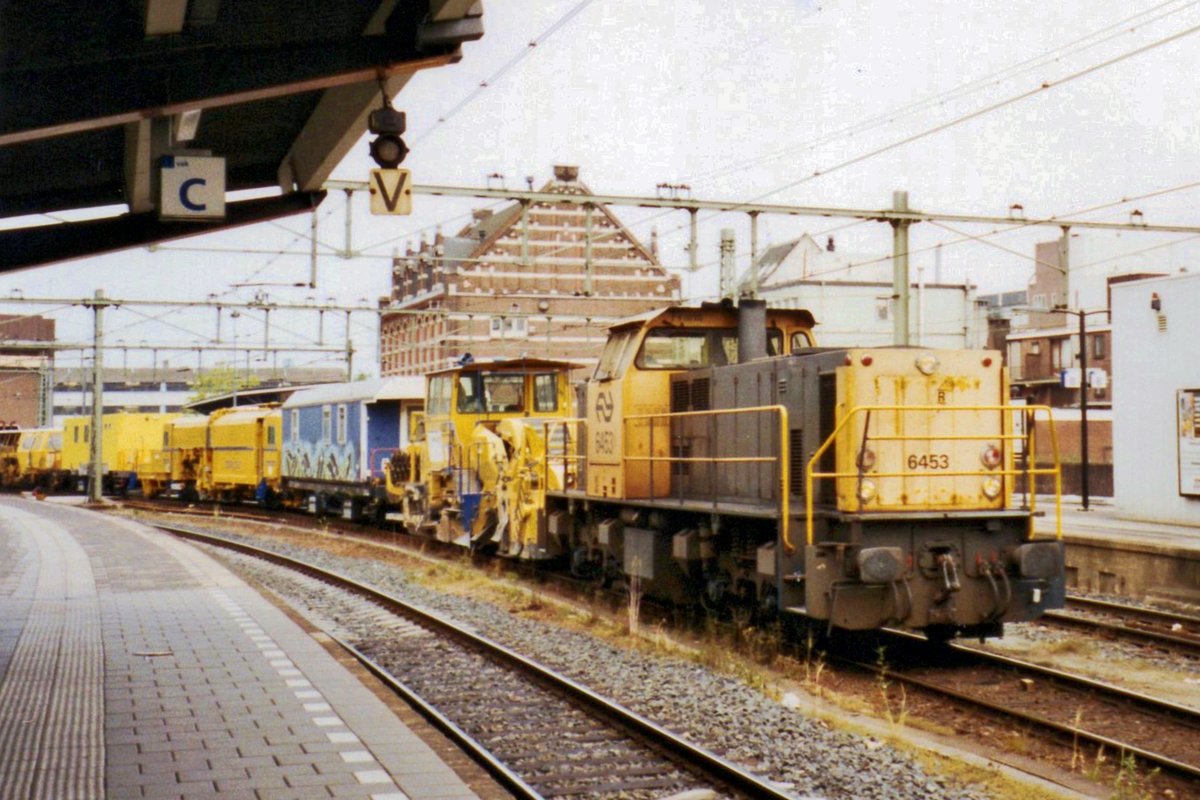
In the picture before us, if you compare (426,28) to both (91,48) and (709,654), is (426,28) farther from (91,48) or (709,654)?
(709,654)

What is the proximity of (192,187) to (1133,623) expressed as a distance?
423 inches

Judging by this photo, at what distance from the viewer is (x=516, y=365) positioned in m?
20.7

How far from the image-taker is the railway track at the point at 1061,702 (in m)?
8.04

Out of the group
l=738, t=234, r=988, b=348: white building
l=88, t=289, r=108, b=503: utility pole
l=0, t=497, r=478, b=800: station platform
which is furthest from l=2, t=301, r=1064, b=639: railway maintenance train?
l=738, t=234, r=988, b=348: white building

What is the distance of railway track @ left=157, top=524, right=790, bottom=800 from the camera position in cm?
688

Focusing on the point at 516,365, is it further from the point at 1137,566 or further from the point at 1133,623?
the point at 1133,623

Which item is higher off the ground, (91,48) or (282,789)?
(91,48)

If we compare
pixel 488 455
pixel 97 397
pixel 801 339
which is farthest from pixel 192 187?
pixel 97 397

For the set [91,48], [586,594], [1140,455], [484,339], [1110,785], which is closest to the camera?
[1110,785]

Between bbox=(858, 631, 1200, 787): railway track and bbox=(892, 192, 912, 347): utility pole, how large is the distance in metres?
7.35

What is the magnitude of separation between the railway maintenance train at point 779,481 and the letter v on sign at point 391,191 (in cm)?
312

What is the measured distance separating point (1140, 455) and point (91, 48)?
20335 millimetres

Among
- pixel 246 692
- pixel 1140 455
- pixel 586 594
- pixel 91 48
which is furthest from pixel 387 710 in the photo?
pixel 1140 455

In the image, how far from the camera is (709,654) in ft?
35.8
